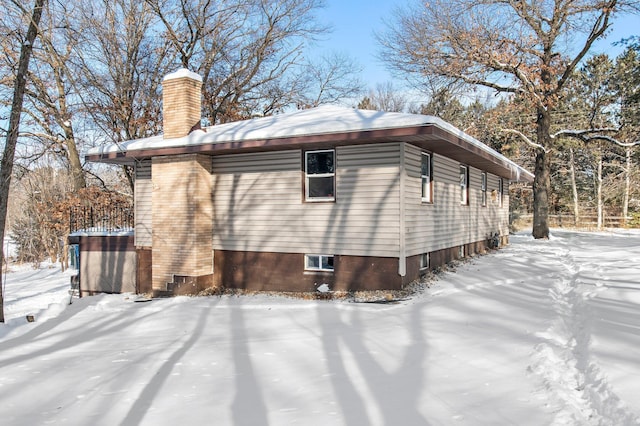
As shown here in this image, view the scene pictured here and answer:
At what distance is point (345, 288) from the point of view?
9695 millimetres

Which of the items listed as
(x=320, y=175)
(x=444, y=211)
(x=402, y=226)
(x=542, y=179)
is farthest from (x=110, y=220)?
(x=542, y=179)

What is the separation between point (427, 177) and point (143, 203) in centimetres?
751

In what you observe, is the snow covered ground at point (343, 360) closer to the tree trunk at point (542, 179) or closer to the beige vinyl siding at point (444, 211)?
the beige vinyl siding at point (444, 211)

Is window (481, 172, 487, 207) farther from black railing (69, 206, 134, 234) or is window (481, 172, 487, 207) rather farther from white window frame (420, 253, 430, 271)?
black railing (69, 206, 134, 234)

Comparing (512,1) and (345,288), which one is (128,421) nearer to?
(345,288)

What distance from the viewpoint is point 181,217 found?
10938 mm

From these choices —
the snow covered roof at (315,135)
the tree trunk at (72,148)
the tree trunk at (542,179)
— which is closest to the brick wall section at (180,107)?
the snow covered roof at (315,135)

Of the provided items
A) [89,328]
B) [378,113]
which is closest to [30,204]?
[89,328]

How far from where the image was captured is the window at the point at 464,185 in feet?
45.2

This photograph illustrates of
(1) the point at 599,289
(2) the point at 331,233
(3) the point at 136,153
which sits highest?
(3) the point at 136,153

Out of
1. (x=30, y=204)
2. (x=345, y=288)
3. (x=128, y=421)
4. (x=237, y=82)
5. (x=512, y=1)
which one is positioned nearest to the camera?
(x=128, y=421)

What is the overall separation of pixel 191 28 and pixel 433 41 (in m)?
11.9

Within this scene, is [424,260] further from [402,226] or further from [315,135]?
[315,135]

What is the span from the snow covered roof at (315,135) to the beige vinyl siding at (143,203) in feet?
1.48
